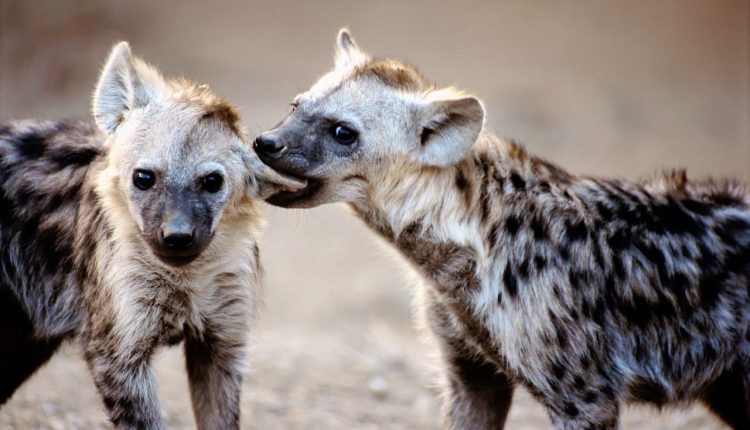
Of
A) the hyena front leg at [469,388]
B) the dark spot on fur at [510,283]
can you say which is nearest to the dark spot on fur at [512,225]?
the dark spot on fur at [510,283]

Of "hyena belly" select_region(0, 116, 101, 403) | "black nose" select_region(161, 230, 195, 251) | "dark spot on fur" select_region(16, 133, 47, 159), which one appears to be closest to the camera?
"black nose" select_region(161, 230, 195, 251)

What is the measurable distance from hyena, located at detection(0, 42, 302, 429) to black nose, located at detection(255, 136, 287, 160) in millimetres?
59

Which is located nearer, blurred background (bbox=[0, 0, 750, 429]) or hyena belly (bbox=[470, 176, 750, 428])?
hyena belly (bbox=[470, 176, 750, 428])

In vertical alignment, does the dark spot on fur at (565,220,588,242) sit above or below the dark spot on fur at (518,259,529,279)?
above

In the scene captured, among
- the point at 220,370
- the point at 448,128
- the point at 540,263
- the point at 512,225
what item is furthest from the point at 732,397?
the point at 220,370

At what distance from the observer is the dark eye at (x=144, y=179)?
99.3 inches

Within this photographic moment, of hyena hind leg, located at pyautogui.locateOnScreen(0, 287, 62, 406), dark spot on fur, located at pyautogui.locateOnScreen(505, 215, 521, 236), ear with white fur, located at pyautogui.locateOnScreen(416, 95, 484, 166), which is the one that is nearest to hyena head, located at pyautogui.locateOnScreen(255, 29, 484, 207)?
ear with white fur, located at pyautogui.locateOnScreen(416, 95, 484, 166)

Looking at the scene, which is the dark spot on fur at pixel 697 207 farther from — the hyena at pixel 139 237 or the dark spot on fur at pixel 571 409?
the hyena at pixel 139 237

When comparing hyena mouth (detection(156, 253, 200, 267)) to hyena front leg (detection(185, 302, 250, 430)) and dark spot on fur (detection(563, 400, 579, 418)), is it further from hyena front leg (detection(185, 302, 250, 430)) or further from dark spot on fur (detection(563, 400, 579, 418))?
dark spot on fur (detection(563, 400, 579, 418))

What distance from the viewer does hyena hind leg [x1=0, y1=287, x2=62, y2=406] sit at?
3.06 meters

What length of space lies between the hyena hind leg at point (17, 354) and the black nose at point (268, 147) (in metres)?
0.91

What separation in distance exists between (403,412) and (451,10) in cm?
408

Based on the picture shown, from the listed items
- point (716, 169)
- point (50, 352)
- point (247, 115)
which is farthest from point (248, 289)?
point (716, 169)

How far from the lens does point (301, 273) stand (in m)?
5.75
